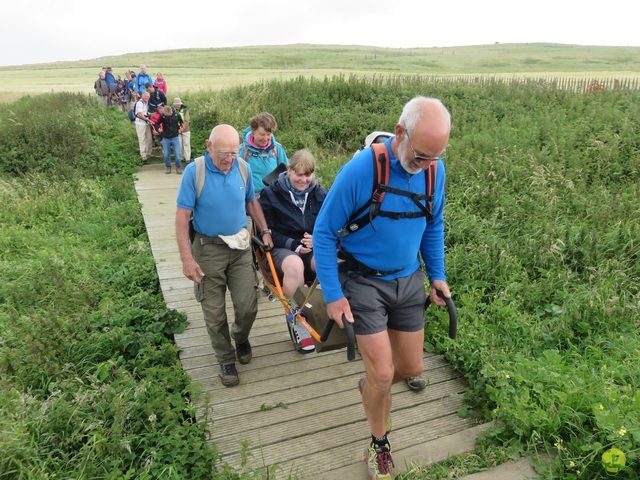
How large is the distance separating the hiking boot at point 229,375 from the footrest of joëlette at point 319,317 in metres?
0.83

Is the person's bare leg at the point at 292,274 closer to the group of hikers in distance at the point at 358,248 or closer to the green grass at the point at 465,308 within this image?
the group of hikers in distance at the point at 358,248

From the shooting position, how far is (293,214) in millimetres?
4461

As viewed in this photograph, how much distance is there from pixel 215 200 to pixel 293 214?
3.01ft

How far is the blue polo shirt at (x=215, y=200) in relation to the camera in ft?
11.9

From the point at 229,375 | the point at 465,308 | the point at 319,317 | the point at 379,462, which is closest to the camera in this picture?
the point at 379,462

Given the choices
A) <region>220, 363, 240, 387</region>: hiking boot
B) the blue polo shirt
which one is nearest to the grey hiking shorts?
the blue polo shirt

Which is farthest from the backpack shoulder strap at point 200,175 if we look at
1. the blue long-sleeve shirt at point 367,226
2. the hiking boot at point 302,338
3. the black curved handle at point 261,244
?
the hiking boot at point 302,338

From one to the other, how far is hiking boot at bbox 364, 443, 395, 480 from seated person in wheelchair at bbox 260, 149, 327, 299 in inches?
62.5

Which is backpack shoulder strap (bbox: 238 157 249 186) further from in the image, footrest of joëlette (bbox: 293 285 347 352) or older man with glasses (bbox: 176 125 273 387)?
footrest of joëlette (bbox: 293 285 347 352)

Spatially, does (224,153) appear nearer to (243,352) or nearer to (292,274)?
(292,274)

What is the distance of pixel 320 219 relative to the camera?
2.73 m

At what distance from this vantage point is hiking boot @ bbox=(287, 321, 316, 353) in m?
4.39

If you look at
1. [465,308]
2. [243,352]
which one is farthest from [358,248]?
[465,308]

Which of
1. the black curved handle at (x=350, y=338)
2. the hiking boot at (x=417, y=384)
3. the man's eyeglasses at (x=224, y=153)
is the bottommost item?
the hiking boot at (x=417, y=384)
